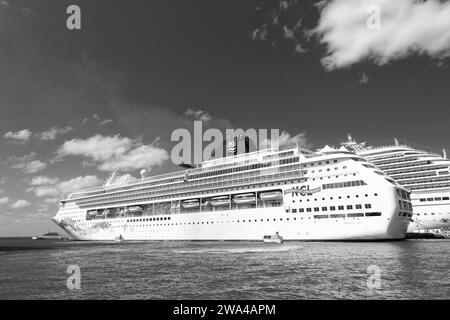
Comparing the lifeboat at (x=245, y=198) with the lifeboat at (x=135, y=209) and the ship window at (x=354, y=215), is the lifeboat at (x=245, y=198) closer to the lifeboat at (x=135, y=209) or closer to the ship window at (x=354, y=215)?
the ship window at (x=354, y=215)

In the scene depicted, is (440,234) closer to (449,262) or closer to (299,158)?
(299,158)

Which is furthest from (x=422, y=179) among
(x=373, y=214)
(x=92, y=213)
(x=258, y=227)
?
(x=92, y=213)

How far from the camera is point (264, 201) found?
63.3 m

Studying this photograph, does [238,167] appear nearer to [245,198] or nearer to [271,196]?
[245,198]

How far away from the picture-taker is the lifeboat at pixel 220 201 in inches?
2717

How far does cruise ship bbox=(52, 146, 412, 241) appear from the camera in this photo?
4997 cm

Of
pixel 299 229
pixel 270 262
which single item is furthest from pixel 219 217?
pixel 270 262

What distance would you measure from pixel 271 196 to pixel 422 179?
4104 centimetres

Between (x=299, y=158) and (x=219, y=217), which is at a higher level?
(x=299, y=158)

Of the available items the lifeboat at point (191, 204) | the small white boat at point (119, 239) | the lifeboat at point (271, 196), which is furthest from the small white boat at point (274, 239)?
the small white boat at point (119, 239)

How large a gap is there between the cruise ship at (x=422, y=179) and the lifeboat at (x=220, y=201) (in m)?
43.1

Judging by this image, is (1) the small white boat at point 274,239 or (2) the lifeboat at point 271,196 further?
(2) the lifeboat at point 271,196
